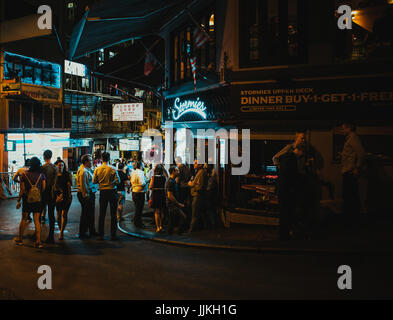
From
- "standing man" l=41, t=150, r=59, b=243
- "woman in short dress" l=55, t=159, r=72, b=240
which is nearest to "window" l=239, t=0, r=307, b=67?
"woman in short dress" l=55, t=159, r=72, b=240

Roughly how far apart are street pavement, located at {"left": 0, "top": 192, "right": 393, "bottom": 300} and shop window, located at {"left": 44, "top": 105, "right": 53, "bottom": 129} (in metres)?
18.0

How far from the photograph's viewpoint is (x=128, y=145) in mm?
31016

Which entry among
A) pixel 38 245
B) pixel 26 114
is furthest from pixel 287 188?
pixel 26 114

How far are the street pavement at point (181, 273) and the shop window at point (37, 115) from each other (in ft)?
56.8

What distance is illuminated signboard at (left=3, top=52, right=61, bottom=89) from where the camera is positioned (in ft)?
72.4

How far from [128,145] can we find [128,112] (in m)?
5.43

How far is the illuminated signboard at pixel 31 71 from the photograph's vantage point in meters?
22.1

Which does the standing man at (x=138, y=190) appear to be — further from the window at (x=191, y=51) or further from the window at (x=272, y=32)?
the window at (x=272, y=32)

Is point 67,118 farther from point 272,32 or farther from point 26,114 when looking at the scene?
point 272,32

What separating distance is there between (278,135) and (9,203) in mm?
12690

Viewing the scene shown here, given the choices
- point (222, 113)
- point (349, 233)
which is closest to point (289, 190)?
point (349, 233)

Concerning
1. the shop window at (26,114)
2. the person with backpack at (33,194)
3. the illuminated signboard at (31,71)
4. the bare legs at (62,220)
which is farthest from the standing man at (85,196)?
the shop window at (26,114)

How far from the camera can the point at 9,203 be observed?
16.1 m

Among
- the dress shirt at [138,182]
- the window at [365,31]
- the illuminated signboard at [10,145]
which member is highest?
the window at [365,31]
